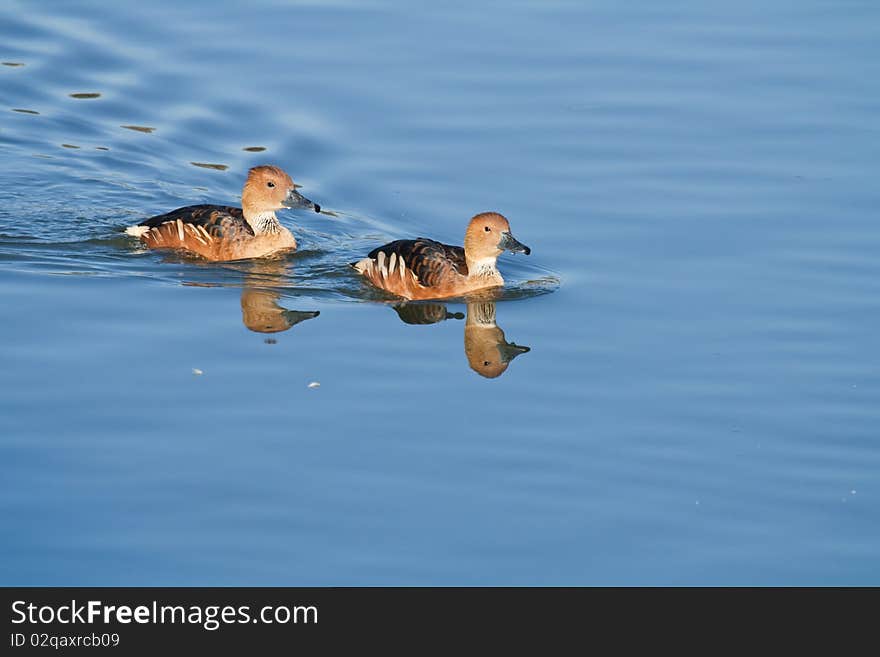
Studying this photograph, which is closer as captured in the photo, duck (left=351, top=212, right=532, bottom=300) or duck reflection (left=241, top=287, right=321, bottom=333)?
duck reflection (left=241, top=287, right=321, bottom=333)

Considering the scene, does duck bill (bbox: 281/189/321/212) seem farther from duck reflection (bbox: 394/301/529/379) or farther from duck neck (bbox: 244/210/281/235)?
duck reflection (bbox: 394/301/529/379)

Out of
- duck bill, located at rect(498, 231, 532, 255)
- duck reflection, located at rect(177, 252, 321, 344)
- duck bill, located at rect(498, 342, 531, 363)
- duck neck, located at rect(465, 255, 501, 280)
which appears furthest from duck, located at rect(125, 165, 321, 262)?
duck bill, located at rect(498, 342, 531, 363)

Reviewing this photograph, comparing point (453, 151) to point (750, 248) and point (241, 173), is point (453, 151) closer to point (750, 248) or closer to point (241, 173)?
point (241, 173)

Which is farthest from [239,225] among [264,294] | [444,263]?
[444,263]

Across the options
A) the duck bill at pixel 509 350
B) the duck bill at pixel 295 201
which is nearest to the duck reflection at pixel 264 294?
the duck bill at pixel 295 201

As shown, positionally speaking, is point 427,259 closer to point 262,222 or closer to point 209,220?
point 262,222

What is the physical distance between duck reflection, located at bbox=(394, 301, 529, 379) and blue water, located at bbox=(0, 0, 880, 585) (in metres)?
0.07

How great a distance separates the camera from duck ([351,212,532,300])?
1362cm

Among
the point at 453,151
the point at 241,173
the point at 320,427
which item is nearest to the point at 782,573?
the point at 320,427

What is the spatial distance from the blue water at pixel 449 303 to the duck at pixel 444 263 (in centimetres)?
21

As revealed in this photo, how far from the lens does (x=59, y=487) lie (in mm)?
9148
